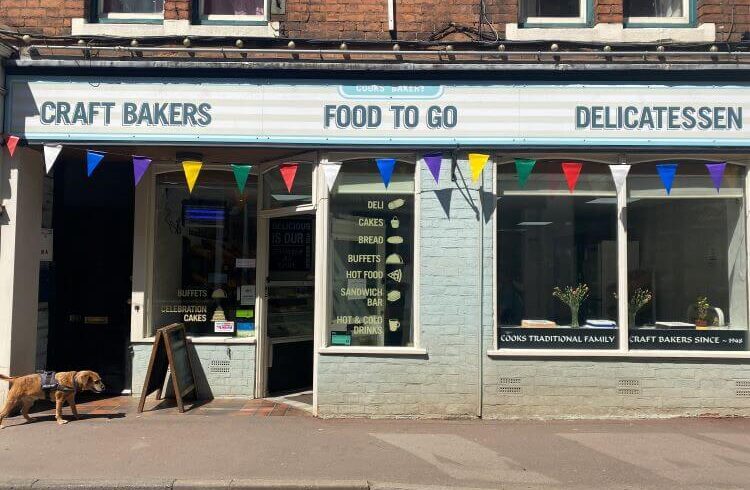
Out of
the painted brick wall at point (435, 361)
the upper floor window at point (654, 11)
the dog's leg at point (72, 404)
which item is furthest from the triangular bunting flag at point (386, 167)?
the dog's leg at point (72, 404)

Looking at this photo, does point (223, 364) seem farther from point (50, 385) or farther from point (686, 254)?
point (686, 254)

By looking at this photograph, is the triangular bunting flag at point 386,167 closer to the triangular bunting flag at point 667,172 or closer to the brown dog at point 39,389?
the triangular bunting flag at point 667,172

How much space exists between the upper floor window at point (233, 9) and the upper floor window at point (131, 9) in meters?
0.60

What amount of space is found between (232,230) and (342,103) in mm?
2397

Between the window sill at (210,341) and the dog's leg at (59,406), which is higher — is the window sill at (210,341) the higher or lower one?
the higher one

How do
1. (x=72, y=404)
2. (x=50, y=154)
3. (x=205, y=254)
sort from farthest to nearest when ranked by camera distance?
(x=205, y=254), (x=50, y=154), (x=72, y=404)

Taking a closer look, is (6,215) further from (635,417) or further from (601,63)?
(635,417)

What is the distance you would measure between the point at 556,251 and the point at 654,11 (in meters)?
3.31

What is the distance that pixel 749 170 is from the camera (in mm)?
7160

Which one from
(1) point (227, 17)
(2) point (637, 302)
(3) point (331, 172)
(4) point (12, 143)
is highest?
(1) point (227, 17)

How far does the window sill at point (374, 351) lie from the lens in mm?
6930

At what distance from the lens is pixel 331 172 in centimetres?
703

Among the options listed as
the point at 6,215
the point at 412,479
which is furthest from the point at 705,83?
the point at 6,215

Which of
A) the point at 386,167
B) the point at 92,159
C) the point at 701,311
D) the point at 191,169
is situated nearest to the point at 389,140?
the point at 386,167
